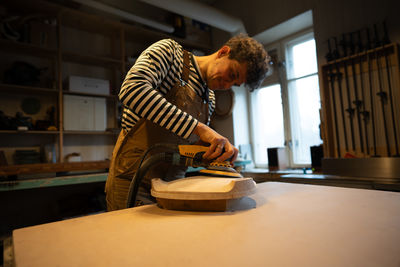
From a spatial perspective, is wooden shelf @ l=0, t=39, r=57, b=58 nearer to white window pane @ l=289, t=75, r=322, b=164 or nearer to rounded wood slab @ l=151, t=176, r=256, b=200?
rounded wood slab @ l=151, t=176, r=256, b=200

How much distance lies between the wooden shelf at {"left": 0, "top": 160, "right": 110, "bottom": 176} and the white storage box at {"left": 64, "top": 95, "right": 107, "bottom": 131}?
1044 millimetres

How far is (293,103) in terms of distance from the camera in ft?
11.2

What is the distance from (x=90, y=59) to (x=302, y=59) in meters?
2.76

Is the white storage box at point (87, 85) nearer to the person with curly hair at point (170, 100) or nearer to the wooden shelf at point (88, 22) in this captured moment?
the wooden shelf at point (88, 22)

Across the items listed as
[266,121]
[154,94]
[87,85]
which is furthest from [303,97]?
[154,94]

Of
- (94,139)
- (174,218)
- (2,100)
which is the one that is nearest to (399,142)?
(174,218)

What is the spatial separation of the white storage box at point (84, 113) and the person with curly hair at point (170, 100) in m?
2.12

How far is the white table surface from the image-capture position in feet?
1.38

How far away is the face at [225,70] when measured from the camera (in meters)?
1.23

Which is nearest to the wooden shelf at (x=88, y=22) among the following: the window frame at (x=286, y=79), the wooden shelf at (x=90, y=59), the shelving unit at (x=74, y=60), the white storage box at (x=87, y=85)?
the shelving unit at (x=74, y=60)

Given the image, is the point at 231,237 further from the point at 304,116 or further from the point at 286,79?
the point at 286,79

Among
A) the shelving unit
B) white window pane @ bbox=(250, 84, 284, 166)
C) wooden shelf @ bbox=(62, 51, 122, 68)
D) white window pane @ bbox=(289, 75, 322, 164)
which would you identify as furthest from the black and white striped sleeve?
white window pane @ bbox=(250, 84, 284, 166)

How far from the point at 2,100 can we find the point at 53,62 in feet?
2.35

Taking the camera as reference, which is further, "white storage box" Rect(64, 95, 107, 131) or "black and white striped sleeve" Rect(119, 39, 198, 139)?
"white storage box" Rect(64, 95, 107, 131)
